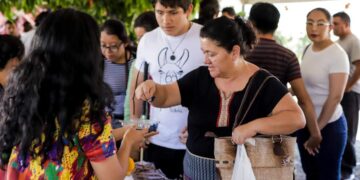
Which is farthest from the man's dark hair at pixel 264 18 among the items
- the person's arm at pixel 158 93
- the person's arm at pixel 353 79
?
the person's arm at pixel 353 79

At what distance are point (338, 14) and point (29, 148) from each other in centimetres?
359

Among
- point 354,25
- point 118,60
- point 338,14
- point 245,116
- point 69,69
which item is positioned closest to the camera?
point 69,69

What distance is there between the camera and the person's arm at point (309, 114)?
2.05m

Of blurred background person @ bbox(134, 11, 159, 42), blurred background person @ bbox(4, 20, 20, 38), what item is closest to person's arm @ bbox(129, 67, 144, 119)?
blurred background person @ bbox(134, 11, 159, 42)

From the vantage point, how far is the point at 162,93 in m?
1.63

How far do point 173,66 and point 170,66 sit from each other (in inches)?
0.6

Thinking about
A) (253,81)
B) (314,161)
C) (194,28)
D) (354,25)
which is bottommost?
(314,161)

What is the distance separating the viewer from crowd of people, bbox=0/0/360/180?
41.8 inches

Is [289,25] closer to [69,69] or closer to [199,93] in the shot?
[199,93]

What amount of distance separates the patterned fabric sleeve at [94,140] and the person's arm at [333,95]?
1630mm

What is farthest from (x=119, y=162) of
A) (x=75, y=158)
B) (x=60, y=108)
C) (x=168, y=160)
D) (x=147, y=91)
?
(x=168, y=160)

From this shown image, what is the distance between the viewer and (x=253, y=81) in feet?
5.02

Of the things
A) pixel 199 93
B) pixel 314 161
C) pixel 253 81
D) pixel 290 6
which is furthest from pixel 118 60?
pixel 290 6

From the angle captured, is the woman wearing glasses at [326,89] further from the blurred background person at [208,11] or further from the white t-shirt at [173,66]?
the white t-shirt at [173,66]
